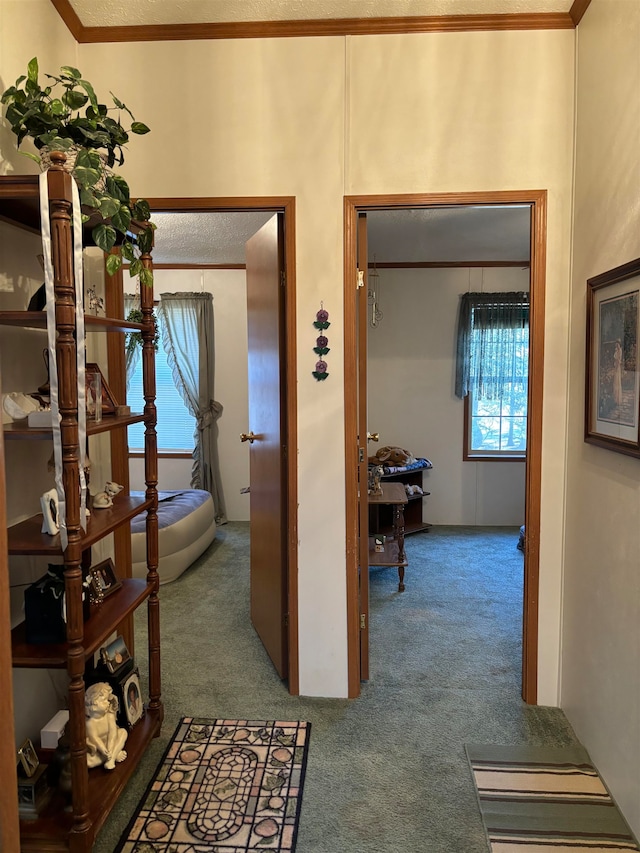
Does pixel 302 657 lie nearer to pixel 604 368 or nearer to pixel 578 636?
pixel 578 636

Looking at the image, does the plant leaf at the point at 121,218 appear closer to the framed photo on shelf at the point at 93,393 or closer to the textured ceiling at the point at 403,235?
the framed photo on shelf at the point at 93,393

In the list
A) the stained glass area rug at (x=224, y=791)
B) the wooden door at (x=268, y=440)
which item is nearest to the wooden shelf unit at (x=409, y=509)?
the wooden door at (x=268, y=440)

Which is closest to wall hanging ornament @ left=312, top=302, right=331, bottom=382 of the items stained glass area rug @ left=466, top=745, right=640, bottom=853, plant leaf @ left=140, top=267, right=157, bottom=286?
plant leaf @ left=140, top=267, right=157, bottom=286

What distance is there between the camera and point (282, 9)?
2.25 m

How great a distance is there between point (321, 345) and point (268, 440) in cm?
61

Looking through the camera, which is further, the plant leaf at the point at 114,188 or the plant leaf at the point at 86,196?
the plant leaf at the point at 114,188

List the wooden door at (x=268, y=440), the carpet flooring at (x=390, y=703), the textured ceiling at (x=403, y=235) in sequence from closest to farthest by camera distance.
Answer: the carpet flooring at (x=390, y=703)
the wooden door at (x=268, y=440)
the textured ceiling at (x=403, y=235)

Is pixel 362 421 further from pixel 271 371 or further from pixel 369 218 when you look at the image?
pixel 369 218

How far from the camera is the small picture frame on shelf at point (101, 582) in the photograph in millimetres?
1955

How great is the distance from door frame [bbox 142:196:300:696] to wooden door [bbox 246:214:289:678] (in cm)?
7

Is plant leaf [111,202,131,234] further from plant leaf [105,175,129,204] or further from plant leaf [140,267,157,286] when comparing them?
plant leaf [140,267,157,286]

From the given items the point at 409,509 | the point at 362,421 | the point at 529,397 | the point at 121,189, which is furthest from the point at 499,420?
the point at 121,189

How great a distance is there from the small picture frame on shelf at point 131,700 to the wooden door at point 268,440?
70 cm

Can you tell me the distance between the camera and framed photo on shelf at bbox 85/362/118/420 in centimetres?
191
